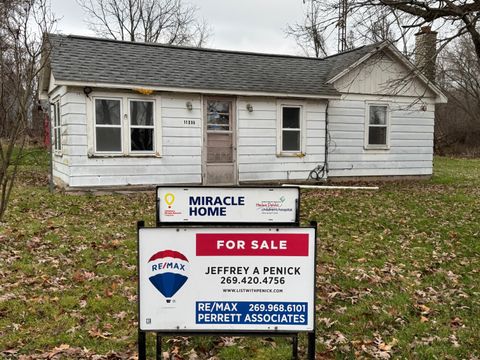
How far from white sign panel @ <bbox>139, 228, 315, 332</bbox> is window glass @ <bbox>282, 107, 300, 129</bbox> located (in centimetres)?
1117

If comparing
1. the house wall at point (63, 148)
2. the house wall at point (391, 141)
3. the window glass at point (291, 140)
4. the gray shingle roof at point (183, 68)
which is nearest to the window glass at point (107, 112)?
the gray shingle roof at point (183, 68)

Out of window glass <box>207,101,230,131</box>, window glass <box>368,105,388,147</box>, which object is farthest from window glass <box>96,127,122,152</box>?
window glass <box>368,105,388,147</box>

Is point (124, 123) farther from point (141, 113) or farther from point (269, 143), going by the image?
point (269, 143)

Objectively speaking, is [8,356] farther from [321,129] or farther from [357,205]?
[321,129]

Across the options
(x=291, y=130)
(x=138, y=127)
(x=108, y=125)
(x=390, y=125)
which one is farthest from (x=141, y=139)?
(x=390, y=125)

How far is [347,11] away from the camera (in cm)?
999

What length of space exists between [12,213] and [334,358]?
24.2 ft

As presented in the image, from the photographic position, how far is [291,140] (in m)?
14.1

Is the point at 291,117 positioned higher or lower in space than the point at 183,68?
lower

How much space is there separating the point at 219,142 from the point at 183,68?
7.93ft

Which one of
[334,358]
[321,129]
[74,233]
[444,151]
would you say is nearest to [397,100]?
[321,129]

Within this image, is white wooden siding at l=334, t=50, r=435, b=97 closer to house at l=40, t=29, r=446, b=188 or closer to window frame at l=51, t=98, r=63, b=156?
house at l=40, t=29, r=446, b=188

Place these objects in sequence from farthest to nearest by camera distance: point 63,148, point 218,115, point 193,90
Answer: point 218,115 < point 63,148 < point 193,90

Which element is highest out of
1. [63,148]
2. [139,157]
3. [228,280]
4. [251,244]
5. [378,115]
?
[378,115]
